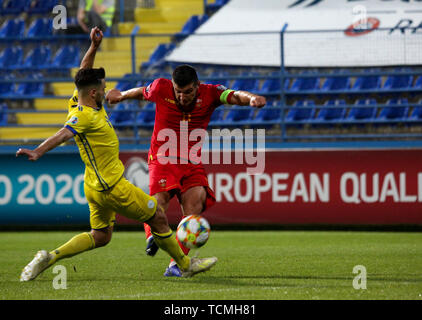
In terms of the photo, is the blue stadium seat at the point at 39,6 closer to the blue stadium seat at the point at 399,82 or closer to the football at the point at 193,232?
the blue stadium seat at the point at 399,82

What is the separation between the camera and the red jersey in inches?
297

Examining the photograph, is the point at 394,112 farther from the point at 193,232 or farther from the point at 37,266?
the point at 37,266

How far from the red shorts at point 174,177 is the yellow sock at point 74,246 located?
0.84m

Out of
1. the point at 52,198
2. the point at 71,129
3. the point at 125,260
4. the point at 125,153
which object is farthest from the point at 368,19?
the point at 71,129

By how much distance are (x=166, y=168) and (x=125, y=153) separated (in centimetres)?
497

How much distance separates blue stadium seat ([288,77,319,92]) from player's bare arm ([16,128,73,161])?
8780mm

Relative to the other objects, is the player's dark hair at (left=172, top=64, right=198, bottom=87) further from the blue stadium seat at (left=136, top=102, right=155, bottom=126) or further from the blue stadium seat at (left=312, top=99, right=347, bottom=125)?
the blue stadium seat at (left=136, top=102, right=155, bottom=126)

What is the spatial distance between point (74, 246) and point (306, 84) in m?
8.49

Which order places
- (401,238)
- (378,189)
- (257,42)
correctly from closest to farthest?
(401,238)
(378,189)
(257,42)

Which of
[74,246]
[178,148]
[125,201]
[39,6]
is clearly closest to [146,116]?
[39,6]

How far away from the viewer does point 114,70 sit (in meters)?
15.5

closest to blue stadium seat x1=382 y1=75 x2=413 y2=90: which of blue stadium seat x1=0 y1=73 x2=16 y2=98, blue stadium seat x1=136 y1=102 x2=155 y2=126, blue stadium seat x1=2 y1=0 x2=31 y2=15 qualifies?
blue stadium seat x1=136 y1=102 x2=155 y2=126

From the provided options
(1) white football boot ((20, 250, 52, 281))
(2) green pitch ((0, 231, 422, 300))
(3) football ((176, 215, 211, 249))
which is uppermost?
(3) football ((176, 215, 211, 249))

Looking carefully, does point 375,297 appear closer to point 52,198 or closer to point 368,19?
point 52,198
